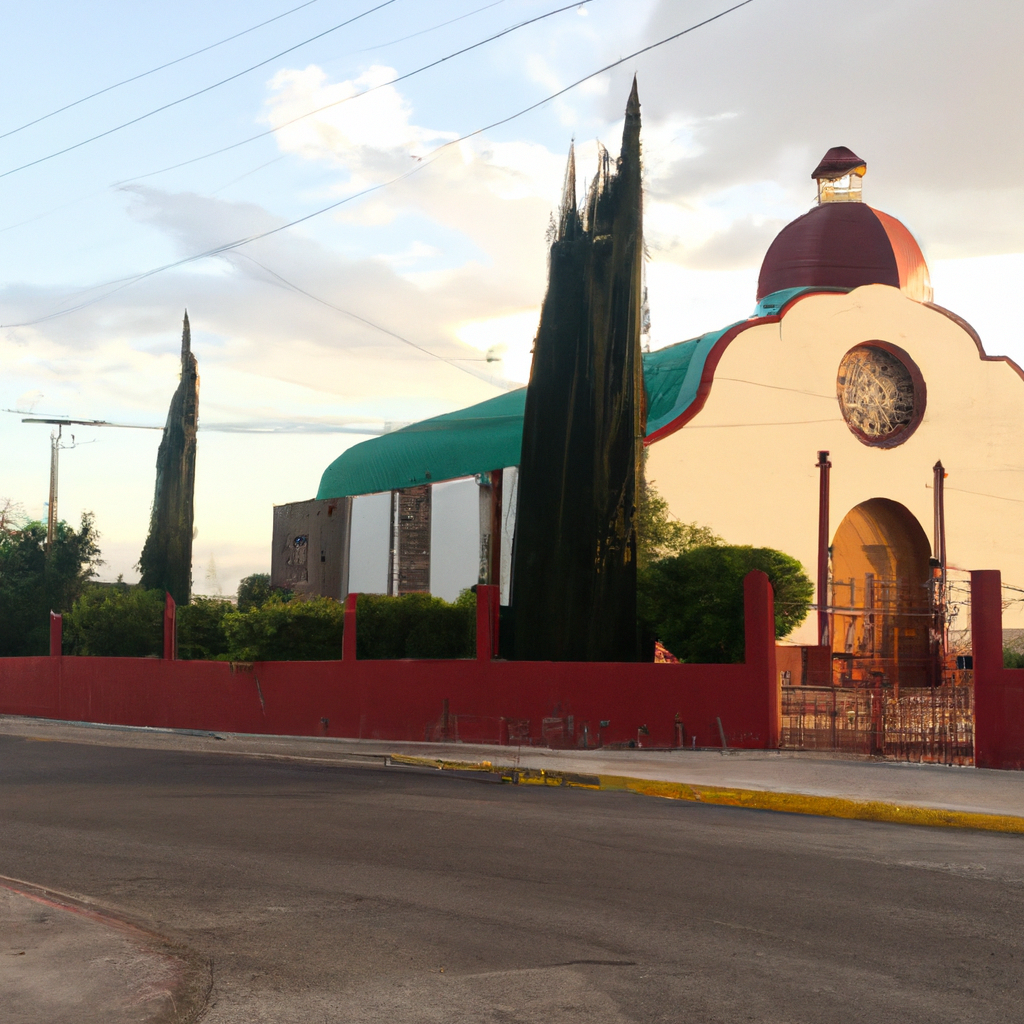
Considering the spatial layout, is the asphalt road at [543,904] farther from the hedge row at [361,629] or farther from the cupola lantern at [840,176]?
the cupola lantern at [840,176]

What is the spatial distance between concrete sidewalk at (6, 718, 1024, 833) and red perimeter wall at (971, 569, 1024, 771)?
496 mm

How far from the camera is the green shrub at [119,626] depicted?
32.3 m

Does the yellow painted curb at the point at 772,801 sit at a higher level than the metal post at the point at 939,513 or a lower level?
lower

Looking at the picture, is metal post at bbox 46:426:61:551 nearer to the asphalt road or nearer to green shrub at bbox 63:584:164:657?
green shrub at bbox 63:584:164:657

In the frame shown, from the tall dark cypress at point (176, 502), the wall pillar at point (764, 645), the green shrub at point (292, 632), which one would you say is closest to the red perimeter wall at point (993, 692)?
the wall pillar at point (764, 645)

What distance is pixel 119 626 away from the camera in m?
32.8

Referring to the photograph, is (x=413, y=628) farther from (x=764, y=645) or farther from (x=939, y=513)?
(x=939, y=513)

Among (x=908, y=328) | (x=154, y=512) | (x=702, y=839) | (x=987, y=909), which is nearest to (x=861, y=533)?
(x=908, y=328)

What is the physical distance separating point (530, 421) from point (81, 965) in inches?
773

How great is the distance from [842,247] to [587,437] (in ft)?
55.4

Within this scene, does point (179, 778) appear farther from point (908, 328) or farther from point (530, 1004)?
point (908, 328)

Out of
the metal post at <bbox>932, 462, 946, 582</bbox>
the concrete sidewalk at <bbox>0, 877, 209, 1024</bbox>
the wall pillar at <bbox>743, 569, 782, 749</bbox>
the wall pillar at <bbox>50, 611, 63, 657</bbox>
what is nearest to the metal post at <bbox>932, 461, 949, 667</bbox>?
the metal post at <bbox>932, 462, 946, 582</bbox>

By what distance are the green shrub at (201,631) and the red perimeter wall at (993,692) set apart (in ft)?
64.7

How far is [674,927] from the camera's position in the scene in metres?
6.68
